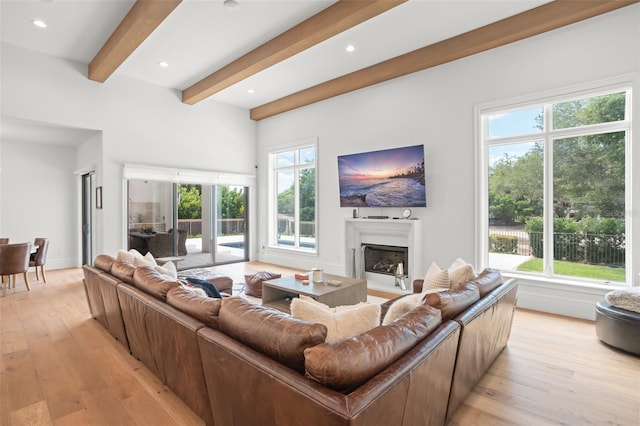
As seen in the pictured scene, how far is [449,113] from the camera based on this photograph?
4949 millimetres

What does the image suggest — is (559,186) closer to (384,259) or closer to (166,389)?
(384,259)

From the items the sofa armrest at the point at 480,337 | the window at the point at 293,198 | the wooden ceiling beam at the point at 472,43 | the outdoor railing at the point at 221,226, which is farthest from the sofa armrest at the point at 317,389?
the outdoor railing at the point at 221,226

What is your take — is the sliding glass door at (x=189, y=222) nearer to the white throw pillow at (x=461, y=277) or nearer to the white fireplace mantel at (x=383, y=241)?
the white fireplace mantel at (x=383, y=241)

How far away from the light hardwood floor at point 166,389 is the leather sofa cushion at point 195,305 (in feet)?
2.37

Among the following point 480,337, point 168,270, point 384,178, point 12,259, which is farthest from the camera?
point 384,178

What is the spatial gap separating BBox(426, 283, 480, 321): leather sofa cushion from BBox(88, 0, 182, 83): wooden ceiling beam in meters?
3.88

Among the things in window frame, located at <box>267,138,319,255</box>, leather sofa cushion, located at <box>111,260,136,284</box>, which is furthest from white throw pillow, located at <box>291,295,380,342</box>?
window frame, located at <box>267,138,319,255</box>

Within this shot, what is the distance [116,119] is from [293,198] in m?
3.81

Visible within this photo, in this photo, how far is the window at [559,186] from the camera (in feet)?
12.6

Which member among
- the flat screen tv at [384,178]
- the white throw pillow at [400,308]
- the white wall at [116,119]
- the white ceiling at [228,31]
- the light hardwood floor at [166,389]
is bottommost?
the light hardwood floor at [166,389]

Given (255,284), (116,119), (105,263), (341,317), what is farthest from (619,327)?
(116,119)

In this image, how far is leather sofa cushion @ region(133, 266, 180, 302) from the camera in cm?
235

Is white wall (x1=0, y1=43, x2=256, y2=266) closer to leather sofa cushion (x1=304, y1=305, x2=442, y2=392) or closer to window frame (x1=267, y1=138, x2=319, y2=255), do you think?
window frame (x1=267, y1=138, x2=319, y2=255)

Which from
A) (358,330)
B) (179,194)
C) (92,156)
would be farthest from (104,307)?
(92,156)
